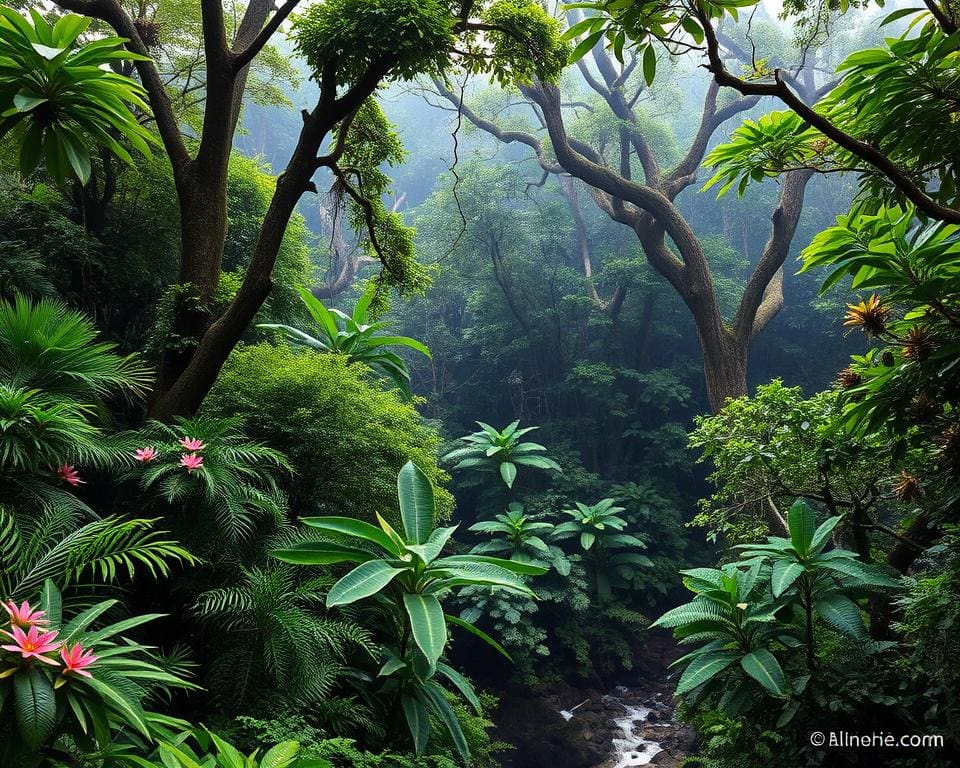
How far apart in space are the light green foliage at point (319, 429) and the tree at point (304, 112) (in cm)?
33

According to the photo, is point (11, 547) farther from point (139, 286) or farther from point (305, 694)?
point (139, 286)

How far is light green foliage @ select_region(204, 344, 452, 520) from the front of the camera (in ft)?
11.2

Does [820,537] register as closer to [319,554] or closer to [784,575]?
[784,575]

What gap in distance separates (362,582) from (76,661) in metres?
1.15

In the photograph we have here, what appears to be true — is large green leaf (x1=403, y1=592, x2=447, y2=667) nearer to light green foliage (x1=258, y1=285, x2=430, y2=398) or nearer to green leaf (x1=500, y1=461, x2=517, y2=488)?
light green foliage (x1=258, y1=285, x2=430, y2=398)

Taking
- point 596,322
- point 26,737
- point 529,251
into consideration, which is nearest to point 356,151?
point 26,737

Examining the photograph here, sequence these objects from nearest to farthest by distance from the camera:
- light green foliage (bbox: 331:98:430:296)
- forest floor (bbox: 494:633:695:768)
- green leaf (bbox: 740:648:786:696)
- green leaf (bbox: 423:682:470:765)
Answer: green leaf (bbox: 740:648:786:696)
green leaf (bbox: 423:682:470:765)
light green foliage (bbox: 331:98:430:296)
forest floor (bbox: 494:633:695:768)

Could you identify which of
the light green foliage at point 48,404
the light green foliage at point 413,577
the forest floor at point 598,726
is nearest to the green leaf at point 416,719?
the light green foliage at point 413,577

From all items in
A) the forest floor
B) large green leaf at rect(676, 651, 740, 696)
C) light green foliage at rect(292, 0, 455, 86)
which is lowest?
the forest floor

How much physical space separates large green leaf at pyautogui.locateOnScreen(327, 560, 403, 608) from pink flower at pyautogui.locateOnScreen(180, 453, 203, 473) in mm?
797

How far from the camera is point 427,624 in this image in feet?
7.91

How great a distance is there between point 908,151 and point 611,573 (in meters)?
5.81

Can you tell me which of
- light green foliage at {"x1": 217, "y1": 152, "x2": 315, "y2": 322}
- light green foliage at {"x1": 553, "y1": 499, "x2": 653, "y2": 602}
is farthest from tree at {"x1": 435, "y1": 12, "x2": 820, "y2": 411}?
light green foliage at {"x1": 217, "y1": 152, "x2": 315, "y2": 322}

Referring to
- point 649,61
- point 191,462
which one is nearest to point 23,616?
point 191,462
